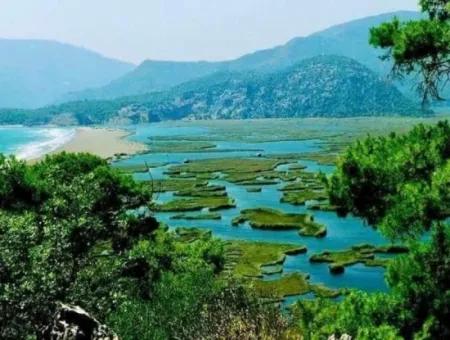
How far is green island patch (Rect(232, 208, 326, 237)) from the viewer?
8438cm

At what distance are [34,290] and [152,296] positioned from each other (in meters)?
12.8

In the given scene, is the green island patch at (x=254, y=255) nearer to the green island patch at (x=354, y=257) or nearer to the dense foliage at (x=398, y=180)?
the green island patch at (x=354, y=257)

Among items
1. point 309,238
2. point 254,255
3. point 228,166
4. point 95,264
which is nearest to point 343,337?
point 95,264

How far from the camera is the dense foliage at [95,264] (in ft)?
71.8

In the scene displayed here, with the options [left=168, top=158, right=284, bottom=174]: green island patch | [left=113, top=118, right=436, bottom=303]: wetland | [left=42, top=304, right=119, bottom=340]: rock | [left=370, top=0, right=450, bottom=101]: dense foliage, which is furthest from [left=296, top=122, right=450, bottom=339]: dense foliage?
[left=168, top=158, right=284, bottom=174]: green island patch

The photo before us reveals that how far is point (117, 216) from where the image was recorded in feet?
120

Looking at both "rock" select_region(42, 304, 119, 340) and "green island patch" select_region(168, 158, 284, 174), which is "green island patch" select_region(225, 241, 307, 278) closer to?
"rock" select_region(42, 304, 119, 340)

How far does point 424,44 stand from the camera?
17047 millimetres

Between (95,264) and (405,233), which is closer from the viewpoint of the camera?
(405,233)

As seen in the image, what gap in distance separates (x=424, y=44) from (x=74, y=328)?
11.7m

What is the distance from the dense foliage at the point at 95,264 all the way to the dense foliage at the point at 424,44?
32.0ft

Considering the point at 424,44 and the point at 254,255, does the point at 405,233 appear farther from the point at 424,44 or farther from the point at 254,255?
the point at 254,255

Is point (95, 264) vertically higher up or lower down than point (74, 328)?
lower down

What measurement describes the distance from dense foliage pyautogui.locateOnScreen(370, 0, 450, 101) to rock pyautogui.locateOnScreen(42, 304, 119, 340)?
10.8m
